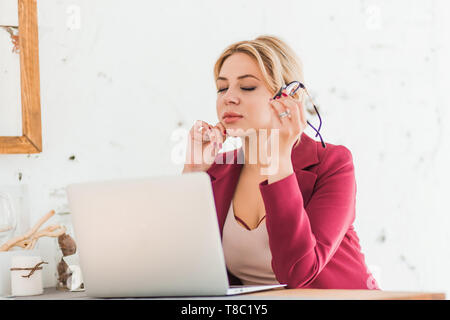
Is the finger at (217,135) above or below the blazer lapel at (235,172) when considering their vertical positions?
above

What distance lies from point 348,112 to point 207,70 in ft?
1.80

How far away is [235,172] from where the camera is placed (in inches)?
70.4

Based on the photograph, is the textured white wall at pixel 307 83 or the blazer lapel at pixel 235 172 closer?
the blazer lapel at pixel 235 172

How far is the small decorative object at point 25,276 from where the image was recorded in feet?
5.18

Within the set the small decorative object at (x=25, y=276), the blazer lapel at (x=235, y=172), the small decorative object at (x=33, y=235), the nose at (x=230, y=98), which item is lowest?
the small decorative object at (x=25, y=276)

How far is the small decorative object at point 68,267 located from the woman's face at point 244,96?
564 millimetres

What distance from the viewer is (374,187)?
225cm

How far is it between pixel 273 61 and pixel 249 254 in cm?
54

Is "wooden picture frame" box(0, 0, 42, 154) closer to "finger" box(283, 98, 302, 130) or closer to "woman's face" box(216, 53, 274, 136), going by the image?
"woman's face" box(216, 53, 274, 136)

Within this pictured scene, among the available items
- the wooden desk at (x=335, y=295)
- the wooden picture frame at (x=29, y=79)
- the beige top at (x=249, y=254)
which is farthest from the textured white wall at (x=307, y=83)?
the wooden desk at (x=335, y=295)

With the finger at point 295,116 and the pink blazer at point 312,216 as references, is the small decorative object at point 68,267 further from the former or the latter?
the finger at point 295,116

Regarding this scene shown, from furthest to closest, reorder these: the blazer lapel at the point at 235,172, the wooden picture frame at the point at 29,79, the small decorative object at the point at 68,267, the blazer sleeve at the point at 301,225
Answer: the wooden picture frame at the point at 29,79
the small decorative object at the point at 68,267
the blazer lapel at the point at 235,172
the blazer sleeve at the point at 301,225
